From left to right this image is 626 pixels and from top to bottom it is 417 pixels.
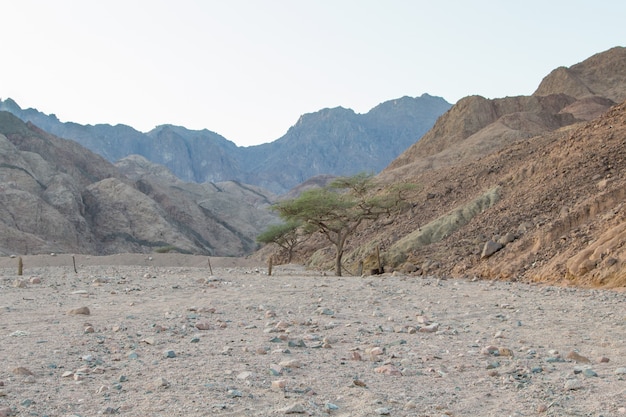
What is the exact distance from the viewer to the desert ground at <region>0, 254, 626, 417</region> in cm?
504

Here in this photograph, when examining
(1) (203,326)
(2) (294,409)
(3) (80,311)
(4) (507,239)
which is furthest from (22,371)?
(4) (507,239)

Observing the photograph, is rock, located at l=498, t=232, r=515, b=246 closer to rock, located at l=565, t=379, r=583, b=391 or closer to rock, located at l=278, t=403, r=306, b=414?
rock, located at l=565, t=379, r=583, b=391

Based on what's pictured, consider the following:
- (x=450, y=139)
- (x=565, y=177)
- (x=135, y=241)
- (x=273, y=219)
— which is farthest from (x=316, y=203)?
(x=273, y=219)

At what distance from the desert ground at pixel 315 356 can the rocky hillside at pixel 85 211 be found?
38.9 m

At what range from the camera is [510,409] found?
5.02 m

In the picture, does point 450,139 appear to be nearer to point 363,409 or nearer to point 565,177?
point 565,177

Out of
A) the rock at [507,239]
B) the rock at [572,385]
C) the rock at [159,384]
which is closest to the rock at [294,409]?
the rock at [159,384]

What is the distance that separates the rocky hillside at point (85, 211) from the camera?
57312 millimetres

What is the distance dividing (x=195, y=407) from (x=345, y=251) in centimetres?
2532

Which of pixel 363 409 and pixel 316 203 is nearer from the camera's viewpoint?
pixel 363 409

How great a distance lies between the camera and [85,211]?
6775 centimetres

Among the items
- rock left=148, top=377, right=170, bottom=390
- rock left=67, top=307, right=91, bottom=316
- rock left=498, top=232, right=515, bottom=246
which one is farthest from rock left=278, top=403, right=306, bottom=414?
rock left=498, top=232, right=515, bottom=246

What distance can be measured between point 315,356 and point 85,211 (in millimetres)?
66609

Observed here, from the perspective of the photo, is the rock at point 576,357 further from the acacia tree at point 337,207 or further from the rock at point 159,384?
the acacia tree at point 337,207
